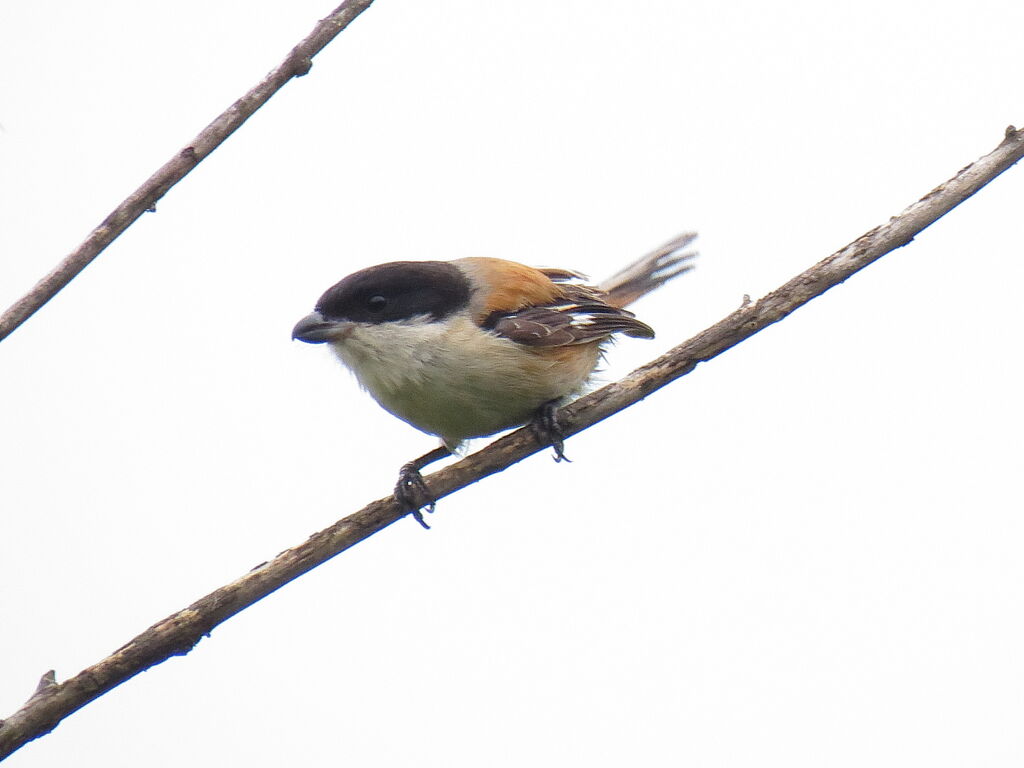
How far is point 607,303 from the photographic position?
5883 mm

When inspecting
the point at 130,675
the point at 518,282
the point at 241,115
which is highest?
the point at 241,115

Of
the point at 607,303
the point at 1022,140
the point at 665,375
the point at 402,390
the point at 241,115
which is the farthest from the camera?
the point at 607,303

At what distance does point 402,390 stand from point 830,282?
190 centimetres

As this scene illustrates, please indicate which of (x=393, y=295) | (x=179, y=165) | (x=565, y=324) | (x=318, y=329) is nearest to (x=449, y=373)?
(x=393, y=295)

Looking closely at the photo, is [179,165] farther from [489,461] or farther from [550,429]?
[550,429]

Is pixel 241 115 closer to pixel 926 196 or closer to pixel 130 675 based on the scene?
pixel 130 675

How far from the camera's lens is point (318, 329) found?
4.85 meters

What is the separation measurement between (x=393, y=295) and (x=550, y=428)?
942mm

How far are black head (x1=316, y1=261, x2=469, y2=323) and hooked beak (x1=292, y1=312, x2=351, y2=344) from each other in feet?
0.12

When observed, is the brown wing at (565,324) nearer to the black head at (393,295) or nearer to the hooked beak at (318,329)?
the black head at (393,295)

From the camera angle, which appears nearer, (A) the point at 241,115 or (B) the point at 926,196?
(A) the point at 241,115

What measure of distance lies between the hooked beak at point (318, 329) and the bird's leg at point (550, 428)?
976 mm

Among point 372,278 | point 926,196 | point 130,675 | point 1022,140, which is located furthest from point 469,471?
point 1022,140

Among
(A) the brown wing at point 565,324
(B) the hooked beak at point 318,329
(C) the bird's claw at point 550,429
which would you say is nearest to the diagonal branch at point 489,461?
(C) the bird's claw at point 550,429
